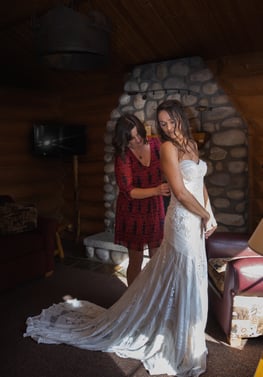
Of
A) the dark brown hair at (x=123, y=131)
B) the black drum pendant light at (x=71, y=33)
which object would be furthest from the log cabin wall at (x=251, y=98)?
the black drum pendant light at (x=71, y=33)

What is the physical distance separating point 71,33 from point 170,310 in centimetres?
171

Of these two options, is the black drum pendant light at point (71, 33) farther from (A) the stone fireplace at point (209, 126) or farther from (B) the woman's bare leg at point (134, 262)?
(A) the stone fireplace at point (209, 126)

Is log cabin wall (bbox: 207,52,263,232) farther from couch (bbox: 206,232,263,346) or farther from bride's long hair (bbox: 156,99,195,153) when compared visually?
bride's long hair (bbox: 156,99,195,153)

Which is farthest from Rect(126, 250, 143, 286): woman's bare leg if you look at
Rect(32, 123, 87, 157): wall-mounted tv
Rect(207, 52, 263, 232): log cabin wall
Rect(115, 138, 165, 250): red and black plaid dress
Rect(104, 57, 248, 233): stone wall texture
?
Rect(32, 123, 87, 157): wall-mounted tv

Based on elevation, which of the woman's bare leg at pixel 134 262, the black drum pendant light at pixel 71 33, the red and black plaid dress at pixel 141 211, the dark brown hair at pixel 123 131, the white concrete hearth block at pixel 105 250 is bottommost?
the white concrete hearth block at pixel 105 250

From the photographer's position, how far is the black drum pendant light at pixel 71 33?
222 centimetres

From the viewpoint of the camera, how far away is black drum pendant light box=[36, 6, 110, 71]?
222cm

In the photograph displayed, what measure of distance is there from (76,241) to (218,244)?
103 inches

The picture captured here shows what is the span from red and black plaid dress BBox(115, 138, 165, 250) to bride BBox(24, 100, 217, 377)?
390mm

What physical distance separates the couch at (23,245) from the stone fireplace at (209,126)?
25.7 inches

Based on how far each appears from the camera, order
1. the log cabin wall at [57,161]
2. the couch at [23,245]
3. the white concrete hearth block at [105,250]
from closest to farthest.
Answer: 1. the couch at [23,245]
2. the white concrete hearth block at [105,250]
3. the log cabin wall at [57,161]

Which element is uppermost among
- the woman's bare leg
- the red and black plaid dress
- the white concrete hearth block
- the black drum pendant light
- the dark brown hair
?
the black drum pendant light

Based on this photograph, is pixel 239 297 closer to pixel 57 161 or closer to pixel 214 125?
pixel 214 125

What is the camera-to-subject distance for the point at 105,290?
3455mm
